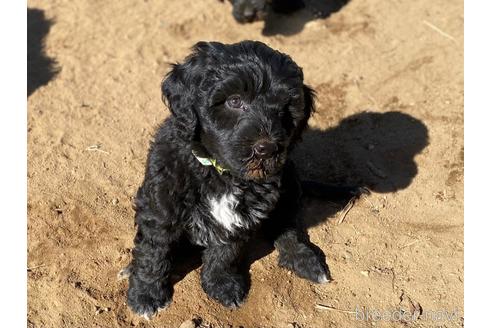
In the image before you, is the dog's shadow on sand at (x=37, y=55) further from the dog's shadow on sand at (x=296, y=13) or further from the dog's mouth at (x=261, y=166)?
the dog's mouth at (x=261, y=166)

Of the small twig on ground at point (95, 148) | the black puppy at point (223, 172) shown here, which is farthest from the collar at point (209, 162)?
the small twig on ground at point (95, 148)

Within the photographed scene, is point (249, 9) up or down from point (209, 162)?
down

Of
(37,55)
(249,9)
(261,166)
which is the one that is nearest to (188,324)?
(261,166)

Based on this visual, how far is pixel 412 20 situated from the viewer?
7.11 metres

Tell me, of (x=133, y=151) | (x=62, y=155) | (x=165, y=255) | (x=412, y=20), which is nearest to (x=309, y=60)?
(x=412, y=20)

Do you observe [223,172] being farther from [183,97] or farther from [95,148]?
[95,148]

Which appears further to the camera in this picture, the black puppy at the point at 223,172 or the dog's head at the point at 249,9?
the dog's head at the point at 249,9

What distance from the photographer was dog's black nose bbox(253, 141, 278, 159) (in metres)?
3.33

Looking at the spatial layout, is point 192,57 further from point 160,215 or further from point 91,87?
point 91,87

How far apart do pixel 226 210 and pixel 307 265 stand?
1.05 m

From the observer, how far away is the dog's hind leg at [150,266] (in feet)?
12.6

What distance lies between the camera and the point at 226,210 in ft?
12.4

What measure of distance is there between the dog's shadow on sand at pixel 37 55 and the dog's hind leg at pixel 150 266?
273cm

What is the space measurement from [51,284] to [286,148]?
2191 millimetres
